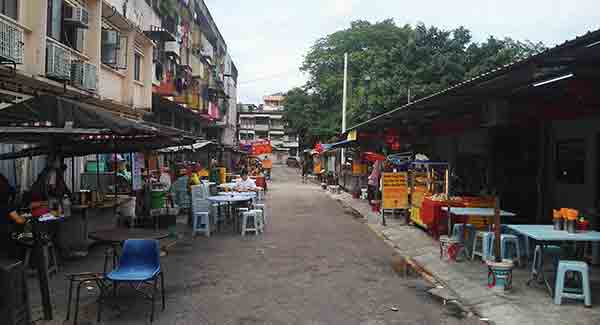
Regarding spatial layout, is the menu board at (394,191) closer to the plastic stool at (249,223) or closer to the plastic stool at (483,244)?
the plastic stool at (249,223)

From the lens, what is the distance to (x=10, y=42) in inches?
372

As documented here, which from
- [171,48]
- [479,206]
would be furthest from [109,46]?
[479,206]

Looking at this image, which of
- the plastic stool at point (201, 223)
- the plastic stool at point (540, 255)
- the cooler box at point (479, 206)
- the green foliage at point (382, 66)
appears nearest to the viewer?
the plastic stool at point (540, 255)

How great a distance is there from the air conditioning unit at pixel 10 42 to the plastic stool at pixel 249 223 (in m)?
6.22

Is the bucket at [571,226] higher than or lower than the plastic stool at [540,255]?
higher

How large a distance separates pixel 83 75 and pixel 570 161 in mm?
11764

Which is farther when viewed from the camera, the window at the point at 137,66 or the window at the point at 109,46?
the window at the point at 137,66

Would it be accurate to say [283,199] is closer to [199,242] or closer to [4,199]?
[199,242]

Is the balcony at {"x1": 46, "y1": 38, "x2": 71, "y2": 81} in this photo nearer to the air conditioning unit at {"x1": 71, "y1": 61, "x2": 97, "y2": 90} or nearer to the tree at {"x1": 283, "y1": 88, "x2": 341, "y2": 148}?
the air conditioning unit at {"x1": 71, "y1": 61, "x2": 97, "y2": 90}

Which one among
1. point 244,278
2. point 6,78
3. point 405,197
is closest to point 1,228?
point 6,78

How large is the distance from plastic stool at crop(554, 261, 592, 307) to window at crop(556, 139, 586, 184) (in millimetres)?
4067

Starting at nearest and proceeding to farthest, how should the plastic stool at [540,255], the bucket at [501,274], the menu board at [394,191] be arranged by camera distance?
1. the bucket at [501,274]
2. the plastic stool at [540,255]
3. the menu board at [394,191]

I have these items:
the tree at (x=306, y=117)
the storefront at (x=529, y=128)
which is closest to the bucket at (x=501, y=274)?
the storefront at (x=529, y=128)

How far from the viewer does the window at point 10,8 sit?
9.95m
